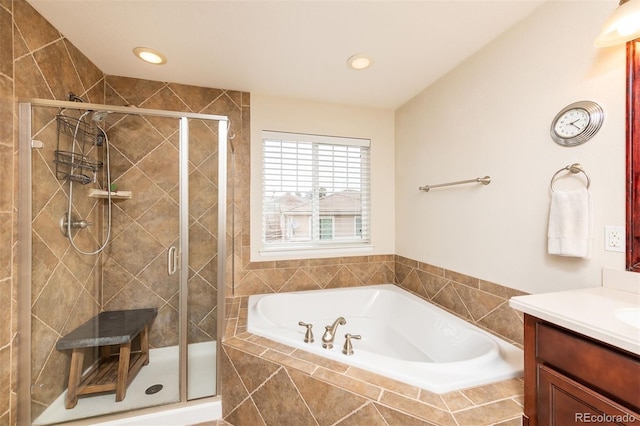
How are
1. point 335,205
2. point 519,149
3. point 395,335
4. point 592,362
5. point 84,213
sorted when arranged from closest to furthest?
point 592,362 → point 519,149 → point 84,213 → point 395,335 → point 335,205

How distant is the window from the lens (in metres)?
2.46

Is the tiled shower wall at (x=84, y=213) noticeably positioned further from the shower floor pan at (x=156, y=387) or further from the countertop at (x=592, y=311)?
the countertop at (x=592, y=311)

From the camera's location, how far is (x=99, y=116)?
1676 millimetres

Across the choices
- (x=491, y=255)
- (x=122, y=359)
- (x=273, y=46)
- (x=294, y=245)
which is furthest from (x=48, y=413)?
(x=491, y=255)

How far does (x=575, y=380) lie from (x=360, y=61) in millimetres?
2007

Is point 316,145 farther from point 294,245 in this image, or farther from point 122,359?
point 122,359

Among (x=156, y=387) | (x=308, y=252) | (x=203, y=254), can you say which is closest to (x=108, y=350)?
(x=156, y=387)

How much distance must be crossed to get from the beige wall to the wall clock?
0.03m

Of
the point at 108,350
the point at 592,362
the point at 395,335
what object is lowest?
the point at 395,335

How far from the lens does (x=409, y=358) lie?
1.94 m

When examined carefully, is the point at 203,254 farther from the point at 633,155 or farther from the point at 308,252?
the point at 633,155

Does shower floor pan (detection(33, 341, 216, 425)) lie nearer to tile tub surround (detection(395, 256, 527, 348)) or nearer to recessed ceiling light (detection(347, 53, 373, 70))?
tile tub surround (detection(395, 256, 527, 348))

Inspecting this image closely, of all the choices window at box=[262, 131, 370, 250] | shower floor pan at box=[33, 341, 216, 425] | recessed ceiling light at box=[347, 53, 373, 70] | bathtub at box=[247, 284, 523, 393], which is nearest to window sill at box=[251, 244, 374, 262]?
window at box=[262, 131, 370, 250]

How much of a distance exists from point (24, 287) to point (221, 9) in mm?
1851
